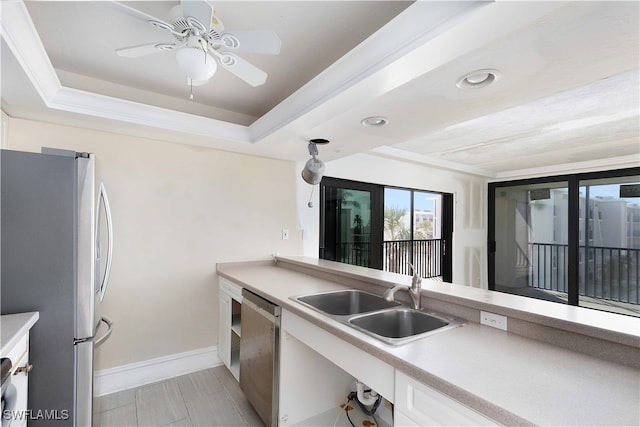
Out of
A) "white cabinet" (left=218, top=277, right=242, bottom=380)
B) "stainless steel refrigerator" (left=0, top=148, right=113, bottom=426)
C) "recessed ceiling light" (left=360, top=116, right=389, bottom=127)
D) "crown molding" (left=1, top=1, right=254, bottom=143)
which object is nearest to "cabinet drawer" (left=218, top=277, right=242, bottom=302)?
"white cabinet" (left=218, top=277, right=242, bottom=380)

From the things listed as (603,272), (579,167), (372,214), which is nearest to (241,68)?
(372,214)

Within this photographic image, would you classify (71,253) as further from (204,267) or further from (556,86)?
(556,86)

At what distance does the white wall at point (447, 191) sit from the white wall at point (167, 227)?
2.12ft

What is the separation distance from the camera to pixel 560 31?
1137 millimetres

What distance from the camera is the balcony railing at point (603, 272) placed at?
4039mm

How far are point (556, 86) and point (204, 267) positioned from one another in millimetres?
3011

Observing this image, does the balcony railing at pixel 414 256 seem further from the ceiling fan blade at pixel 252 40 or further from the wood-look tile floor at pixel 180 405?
the ceiling fan blade at pixel 252 40

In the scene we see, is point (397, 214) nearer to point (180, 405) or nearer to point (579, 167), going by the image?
point (579, 167)

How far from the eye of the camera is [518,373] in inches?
38.6

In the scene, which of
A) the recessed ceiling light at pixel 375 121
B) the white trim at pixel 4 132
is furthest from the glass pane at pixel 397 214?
the white trim at pixel 4 132

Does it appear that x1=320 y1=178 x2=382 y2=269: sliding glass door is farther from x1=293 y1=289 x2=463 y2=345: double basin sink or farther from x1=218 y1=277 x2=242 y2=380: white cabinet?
x1=293 y1=289 x2=463 y2=345: double basin sink

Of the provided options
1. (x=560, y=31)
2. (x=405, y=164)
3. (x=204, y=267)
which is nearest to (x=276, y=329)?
(x=204, y=267)

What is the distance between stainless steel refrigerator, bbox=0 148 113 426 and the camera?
4.54 feet

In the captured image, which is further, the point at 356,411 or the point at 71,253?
the point at 356,411
